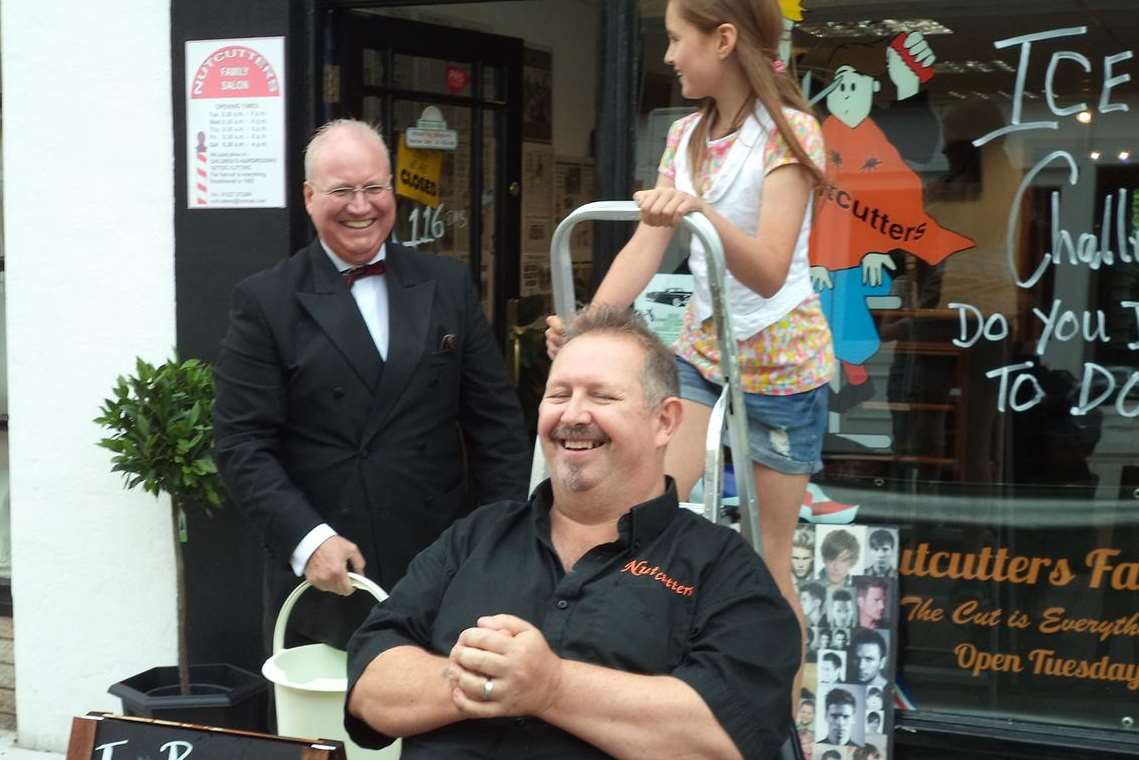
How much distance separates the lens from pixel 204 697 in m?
4.44

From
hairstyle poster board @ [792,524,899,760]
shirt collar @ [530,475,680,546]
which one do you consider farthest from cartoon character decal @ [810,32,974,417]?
shirt collar @ [530,475,680,546]

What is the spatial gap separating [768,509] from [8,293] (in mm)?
2930

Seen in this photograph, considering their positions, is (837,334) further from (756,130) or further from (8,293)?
(8,293)

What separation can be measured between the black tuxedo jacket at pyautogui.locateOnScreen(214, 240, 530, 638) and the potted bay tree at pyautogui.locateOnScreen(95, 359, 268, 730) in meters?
0.79

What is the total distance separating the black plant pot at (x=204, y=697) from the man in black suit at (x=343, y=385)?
77cm

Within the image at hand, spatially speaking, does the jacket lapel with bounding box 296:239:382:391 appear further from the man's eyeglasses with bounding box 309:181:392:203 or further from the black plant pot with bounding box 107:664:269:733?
the black plant pot with bounding box 107:664:269:733

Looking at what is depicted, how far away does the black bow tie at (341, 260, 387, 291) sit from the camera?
12.4 ft

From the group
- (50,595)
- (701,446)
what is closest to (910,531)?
(701,446)

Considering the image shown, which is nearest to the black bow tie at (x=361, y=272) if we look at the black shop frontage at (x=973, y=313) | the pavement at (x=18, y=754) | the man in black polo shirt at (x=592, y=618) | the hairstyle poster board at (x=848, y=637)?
the black shop frontage at (x=973, y=313)

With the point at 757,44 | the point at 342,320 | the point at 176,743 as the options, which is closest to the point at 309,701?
the point at 176,743

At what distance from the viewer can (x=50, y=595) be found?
518 cm

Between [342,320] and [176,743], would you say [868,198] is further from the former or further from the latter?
[176,743]

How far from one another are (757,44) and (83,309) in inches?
107

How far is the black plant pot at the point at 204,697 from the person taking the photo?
4.38 meters
